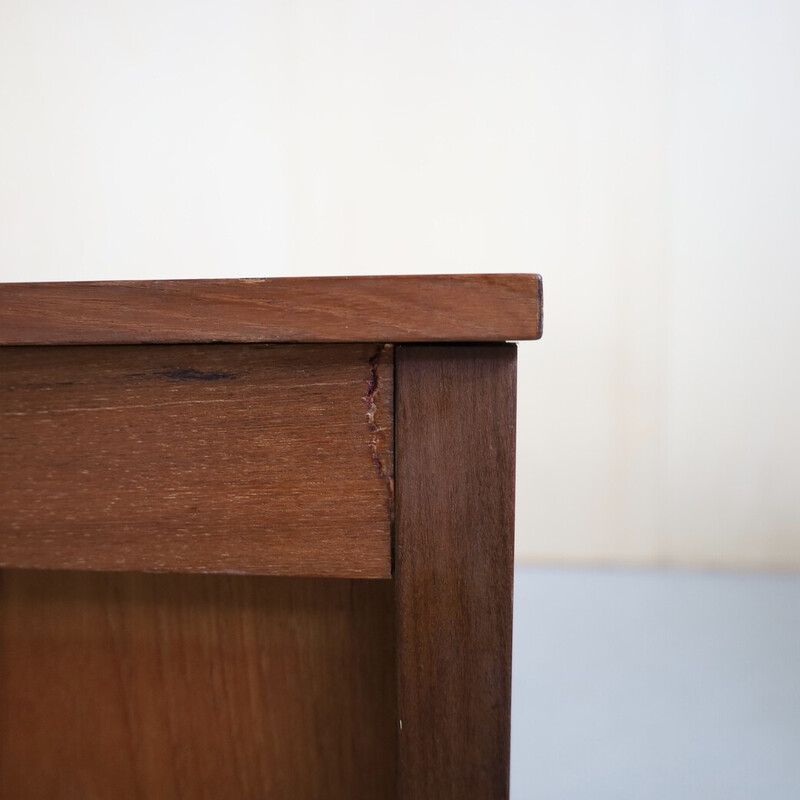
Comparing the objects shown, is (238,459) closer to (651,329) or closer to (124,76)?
(651,329)

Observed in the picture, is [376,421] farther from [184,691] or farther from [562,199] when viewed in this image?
[562,199]

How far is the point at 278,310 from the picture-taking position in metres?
0.29

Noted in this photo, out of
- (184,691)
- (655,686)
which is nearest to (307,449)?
(184,691)

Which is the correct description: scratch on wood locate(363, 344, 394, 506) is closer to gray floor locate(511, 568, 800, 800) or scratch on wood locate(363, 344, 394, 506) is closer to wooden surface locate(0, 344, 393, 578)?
wooden surface locate(0, 344, 393, 578)

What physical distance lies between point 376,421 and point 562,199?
4.57 ft

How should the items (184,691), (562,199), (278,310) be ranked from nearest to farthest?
1. (278,310)
2. (184,691)
3. (562,199)

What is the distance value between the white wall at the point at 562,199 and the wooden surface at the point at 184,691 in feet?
4.19

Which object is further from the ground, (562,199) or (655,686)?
(562,199)

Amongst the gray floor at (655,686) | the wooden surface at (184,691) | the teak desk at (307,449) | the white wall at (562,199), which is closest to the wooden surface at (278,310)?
the teak desk at (307,449)

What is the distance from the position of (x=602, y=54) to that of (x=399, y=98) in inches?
15.3

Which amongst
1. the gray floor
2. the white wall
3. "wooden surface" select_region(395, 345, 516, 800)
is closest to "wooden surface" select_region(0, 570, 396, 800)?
"wooden surface" select_region(395, 345, 516, 800)

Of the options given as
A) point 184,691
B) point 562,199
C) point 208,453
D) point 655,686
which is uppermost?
point 562,199

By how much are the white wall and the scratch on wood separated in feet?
4.33

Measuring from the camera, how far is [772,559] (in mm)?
1578
